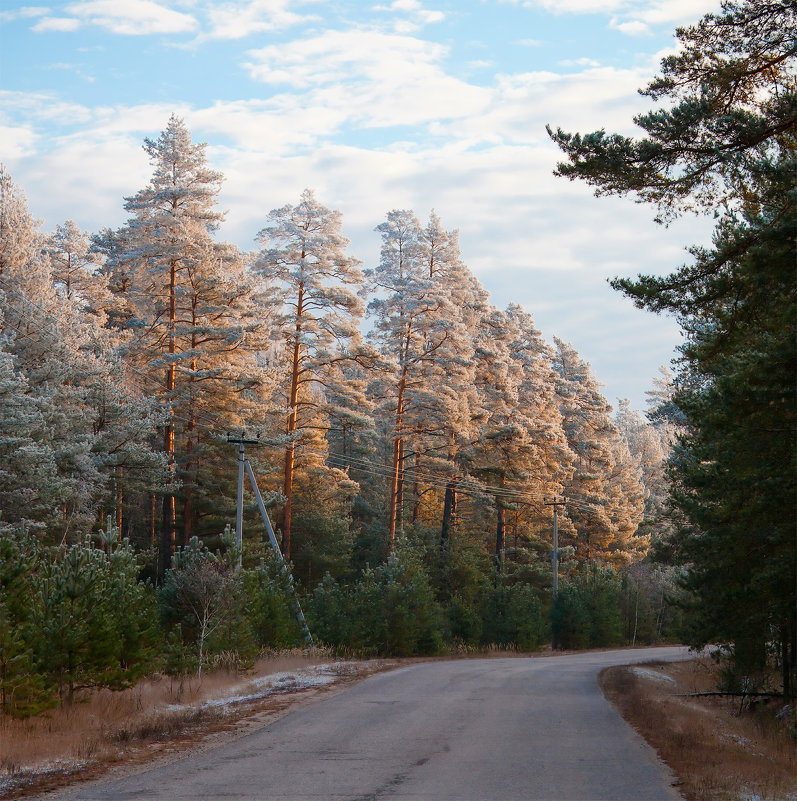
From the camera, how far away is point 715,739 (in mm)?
13133

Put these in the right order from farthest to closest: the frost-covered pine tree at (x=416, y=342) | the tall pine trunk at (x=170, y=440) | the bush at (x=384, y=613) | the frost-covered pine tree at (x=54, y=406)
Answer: the frost-covered pine tree at (x=416, y=342), the tall pine trunk at (x=170, y=440), the bush at (x=384, y=613), the frost-covered pine tree at (x=54, y=406)

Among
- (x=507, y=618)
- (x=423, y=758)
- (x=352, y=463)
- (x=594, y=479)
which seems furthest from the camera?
(x=594, y=479)

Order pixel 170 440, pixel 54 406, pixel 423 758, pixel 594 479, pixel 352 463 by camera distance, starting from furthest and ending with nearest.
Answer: pixel 594 479 < pixel 352 463 < pixel 170 440 < pixel 54 406 < pixel 423 758

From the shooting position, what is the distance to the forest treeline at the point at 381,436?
1146cm

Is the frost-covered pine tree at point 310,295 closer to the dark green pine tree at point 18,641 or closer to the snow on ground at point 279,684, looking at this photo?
the snow on ground at point 279,684

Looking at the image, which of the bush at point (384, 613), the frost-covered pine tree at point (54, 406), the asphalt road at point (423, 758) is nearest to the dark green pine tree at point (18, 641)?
the asphalt road at point (423, 758)

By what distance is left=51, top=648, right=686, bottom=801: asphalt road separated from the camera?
912 centimetres

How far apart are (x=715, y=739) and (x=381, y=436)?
5189 cm

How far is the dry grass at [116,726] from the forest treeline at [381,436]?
52 cm

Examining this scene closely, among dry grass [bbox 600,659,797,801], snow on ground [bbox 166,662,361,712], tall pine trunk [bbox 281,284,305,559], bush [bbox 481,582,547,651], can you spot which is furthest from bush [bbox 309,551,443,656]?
dry grass [bbox 600,659,797,801]

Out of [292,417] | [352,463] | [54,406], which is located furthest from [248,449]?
[352,463]

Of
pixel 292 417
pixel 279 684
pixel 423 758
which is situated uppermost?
pixel 292 417

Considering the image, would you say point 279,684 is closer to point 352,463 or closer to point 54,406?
point 54,406

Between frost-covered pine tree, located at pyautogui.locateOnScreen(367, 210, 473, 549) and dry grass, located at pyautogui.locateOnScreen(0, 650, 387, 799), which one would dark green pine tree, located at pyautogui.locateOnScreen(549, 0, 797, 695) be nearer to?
dry grass, located at pyautogui.locateOnScreen(0, 650, 387, 799)
